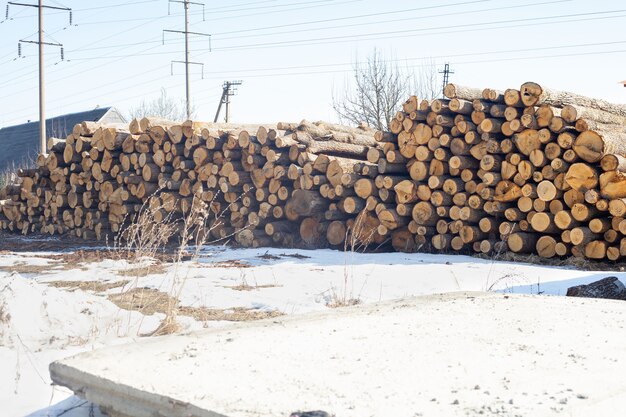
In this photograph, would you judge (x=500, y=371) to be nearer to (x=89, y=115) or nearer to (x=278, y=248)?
(x=278, y=248)

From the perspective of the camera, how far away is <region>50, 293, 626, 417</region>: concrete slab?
2.46 metres

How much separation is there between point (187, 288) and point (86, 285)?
1.07 meters

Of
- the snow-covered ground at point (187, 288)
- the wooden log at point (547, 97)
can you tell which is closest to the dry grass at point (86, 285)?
the snow-covered ground at point (187, 288)

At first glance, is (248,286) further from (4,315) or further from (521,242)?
(521,242)

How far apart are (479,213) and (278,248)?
2918mm

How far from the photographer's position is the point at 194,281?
693cm

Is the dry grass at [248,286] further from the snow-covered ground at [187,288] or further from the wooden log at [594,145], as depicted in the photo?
the wooden log at [594,145]

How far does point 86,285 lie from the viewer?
22.5ft

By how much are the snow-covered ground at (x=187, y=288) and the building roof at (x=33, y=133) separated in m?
26.0

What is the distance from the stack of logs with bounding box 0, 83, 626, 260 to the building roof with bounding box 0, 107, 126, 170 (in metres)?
23.2

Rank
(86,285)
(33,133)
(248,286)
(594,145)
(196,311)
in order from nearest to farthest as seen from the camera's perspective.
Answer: (196,311) → (248,286) → (86,285) → (594,145) → (33,133)

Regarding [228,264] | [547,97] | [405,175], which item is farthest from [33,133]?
[547,97]

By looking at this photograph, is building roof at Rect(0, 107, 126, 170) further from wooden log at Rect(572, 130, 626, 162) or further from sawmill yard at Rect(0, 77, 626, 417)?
wooden log at Rect(572, 130, 626, 162)

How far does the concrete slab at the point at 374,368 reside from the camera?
246 cm
